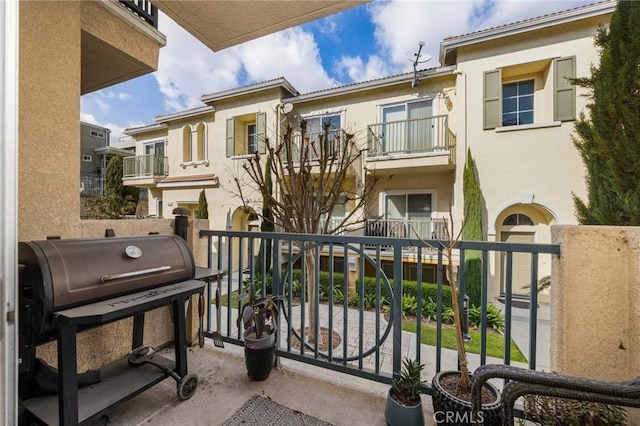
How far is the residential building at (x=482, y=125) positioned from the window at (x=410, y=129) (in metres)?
0.03

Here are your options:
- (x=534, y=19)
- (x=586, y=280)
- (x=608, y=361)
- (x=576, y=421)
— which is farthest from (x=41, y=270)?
(x=534, y=19)

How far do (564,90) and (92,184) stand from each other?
970 inches

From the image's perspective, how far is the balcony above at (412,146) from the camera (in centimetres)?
838

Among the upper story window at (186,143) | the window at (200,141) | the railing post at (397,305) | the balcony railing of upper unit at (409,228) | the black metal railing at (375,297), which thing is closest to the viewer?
the black metal railing at (375,297)

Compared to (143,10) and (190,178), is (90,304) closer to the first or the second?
(143,10)

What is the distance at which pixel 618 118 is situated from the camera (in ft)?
16.8

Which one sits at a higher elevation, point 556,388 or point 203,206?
point 203,206

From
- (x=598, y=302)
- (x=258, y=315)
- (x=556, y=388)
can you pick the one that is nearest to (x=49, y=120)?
(x=258, y=315)

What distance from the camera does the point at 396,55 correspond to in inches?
351

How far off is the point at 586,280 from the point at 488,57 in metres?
8.51

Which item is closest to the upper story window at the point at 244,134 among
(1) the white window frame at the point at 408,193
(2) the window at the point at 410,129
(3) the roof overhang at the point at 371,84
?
(3) the roof overhang at the point at 371,84

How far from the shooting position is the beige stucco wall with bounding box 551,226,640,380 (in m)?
1.63

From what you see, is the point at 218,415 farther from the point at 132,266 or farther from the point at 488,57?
the point at 488,57

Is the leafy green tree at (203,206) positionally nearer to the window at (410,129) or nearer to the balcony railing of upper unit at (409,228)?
the balcony railing of upper unit at (409,228)
